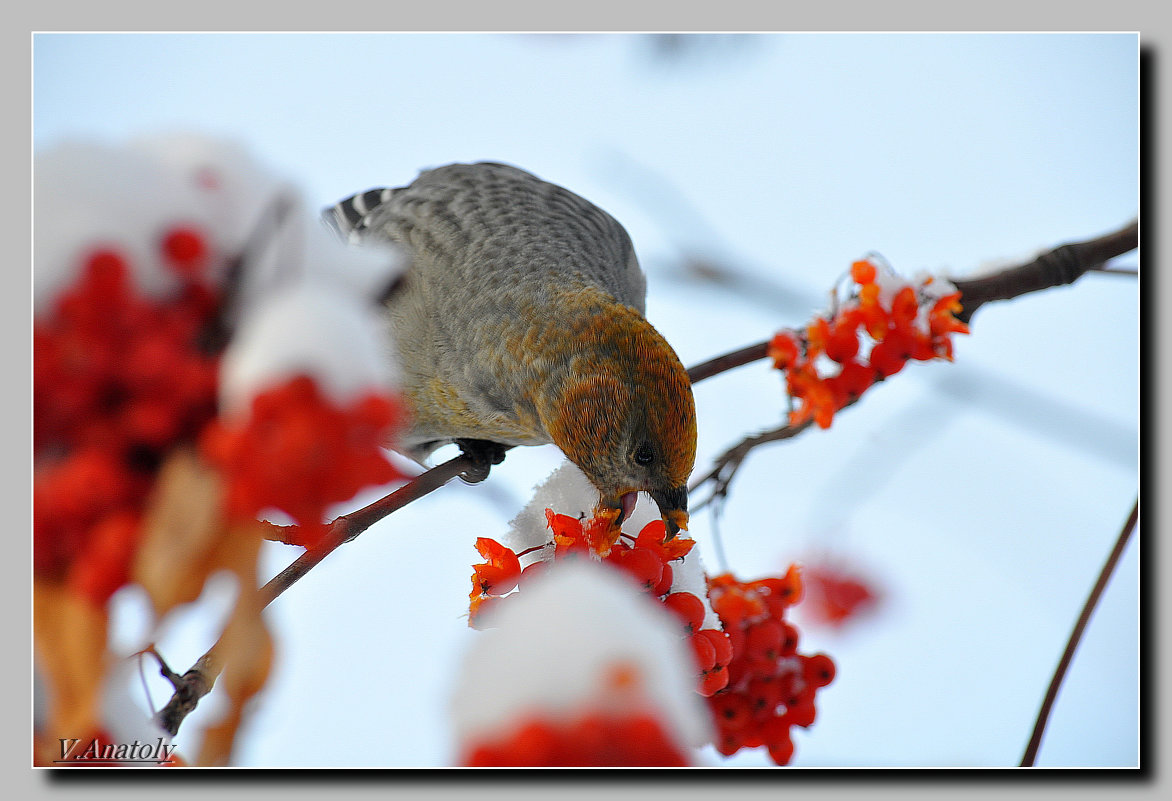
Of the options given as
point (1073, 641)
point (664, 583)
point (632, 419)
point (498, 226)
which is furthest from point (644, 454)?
point (1073, 641)

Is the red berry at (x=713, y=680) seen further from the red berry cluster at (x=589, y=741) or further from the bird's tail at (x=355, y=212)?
the bird's tail at (x=355, y=212)

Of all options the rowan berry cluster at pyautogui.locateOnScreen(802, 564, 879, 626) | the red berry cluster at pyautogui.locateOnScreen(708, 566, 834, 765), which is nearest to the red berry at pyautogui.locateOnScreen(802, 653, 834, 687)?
the red berry cluster at pyautogui.locateOnScreen(708, 566, 834, 765)

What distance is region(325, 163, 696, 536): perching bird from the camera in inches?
28.7

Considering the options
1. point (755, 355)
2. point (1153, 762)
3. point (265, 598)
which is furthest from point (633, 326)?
point (1153, 762)

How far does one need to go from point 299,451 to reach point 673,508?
461mm

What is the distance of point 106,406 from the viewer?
14.7 inches

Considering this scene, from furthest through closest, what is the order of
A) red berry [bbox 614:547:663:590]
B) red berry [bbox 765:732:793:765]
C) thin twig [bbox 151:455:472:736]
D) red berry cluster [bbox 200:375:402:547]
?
red berry [bbox 765:732:793:765] < red berry [bbox 614:547:663:590] < thin twig [bbox 151:455:472:736] < red berry cluster [bbox 200:375:402:547]

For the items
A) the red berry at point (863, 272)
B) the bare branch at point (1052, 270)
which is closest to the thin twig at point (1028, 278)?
the bare branch at point (1052, 270)

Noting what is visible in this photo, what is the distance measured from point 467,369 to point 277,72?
0.40 metres

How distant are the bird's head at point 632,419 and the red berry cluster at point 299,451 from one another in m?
0.39

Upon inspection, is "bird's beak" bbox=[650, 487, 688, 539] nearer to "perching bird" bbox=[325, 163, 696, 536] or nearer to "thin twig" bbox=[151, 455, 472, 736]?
"perching bird" bbox=[325, 163, 696, 536]

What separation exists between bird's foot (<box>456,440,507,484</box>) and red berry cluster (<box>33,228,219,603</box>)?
700mm

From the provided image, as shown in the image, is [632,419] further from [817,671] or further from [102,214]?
[102,214]

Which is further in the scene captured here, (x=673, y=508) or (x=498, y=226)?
(x=498, y=226)
